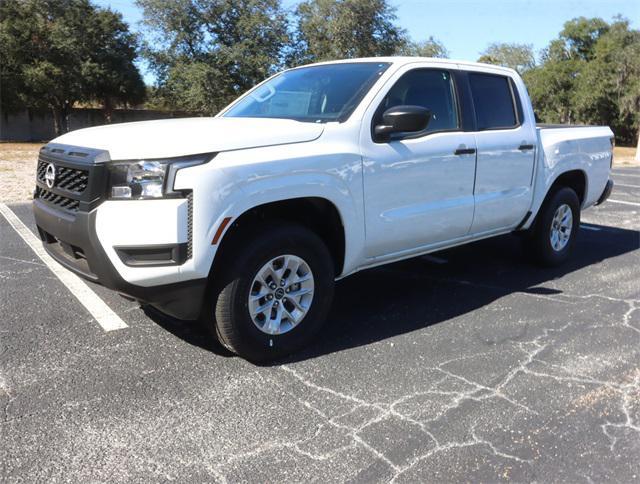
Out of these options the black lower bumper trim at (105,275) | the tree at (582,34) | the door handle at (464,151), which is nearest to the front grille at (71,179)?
the black lower bumper trim at (105,275)

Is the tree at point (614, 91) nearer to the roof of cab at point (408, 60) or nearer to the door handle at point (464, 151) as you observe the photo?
the roof of cab at point (408, 60)

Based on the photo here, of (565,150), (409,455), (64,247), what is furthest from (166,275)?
(565,150)

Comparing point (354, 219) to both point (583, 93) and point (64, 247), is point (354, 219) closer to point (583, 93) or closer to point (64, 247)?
Result: point (64, 247)

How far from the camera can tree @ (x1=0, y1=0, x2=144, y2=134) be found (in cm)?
3384

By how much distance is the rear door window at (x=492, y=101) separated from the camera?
16.2 ft

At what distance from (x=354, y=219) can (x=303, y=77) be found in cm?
157

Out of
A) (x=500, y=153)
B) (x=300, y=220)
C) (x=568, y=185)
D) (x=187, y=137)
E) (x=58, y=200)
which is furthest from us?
(x=568, y=185)

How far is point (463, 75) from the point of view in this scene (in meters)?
4.83

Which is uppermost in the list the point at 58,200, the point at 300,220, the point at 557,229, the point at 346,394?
the point at 58,200

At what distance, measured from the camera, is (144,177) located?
10.1 ft

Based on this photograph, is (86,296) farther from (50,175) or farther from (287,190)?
(287,190)

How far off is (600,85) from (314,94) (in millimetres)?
43758

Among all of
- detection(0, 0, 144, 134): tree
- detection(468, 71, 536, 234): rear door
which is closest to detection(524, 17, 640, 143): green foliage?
detection(0, 0, 144, 134): tree

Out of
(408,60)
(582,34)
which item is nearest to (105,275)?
(408,60)
